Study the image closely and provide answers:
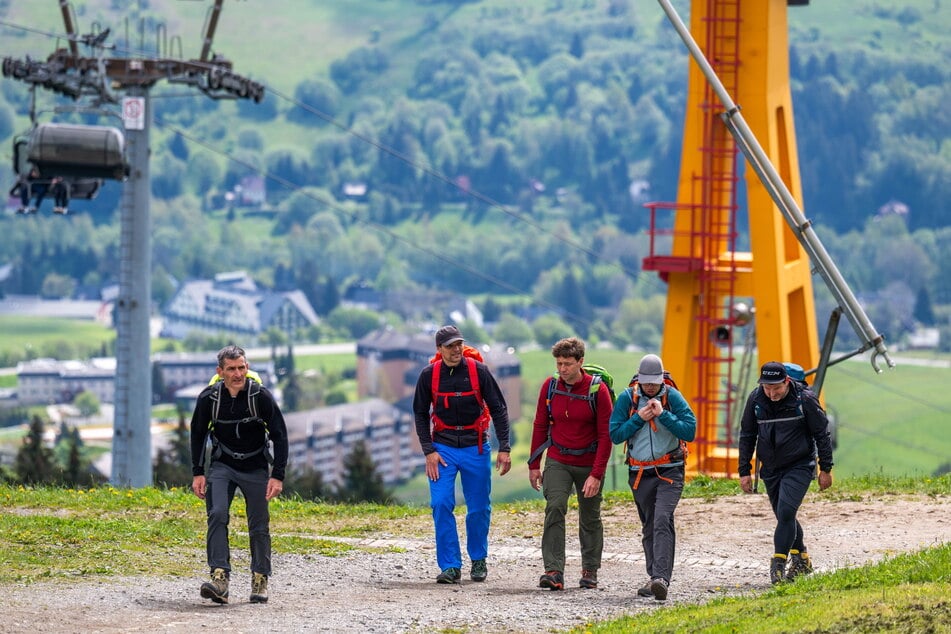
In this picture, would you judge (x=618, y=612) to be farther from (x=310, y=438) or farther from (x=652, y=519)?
(x=310, y=438)

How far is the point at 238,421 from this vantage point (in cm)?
1055

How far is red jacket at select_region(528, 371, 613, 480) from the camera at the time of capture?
11164mm

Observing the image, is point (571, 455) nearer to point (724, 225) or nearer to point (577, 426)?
point (577, 426)

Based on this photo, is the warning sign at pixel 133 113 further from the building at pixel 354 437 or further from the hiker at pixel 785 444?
the building at pixel 354 437

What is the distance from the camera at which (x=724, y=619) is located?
9219mm

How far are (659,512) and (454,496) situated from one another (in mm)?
1500

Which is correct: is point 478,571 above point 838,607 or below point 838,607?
below

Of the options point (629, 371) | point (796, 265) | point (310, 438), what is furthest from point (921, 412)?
point (796, 265)

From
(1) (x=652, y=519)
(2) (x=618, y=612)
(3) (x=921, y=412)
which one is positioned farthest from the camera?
(3) (x=921, y=412)

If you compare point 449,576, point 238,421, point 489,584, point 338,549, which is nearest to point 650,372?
point 489,584

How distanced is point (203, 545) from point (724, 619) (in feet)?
16.1

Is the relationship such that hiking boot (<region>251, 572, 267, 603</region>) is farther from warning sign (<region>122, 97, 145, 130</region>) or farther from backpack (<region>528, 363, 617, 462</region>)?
warning sign (<region>122, 97, 145, 130</region>)

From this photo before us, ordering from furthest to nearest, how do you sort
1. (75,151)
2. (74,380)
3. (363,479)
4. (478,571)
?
(74,380) < (363,479) < (75,151) < (478,571)

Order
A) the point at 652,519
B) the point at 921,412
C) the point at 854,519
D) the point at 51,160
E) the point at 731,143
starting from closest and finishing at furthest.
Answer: the point at 652,519, the point at 854,519, the point at 731,143, the point at 51,160, the point at 921,412
